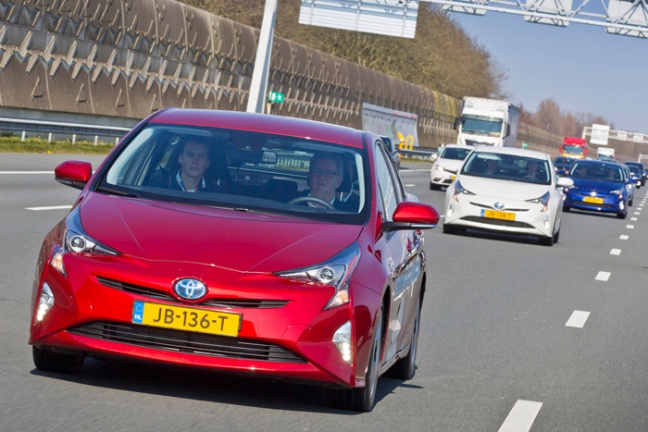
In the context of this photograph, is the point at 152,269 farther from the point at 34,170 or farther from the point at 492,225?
the point at 34,170

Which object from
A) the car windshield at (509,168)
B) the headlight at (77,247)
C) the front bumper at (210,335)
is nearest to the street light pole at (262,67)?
the car windshield at (509,168)

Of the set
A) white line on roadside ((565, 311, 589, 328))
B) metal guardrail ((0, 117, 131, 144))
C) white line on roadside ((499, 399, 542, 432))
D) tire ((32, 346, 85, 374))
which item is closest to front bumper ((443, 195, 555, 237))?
white line on roadside ((565, 311, 589, 328))

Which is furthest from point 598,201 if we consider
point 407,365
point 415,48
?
point 415,48

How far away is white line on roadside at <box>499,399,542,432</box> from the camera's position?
261 inches

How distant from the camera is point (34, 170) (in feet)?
82.2

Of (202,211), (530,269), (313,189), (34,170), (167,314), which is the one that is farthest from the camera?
(34,170)

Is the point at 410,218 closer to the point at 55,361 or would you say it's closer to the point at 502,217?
the point at 55,361

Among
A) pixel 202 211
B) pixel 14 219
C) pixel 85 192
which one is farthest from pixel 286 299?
pixel 14 219

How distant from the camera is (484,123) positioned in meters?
63.1

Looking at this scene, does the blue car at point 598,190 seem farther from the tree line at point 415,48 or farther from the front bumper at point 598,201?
the tree line at point 415,48

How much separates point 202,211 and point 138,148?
0.83 m

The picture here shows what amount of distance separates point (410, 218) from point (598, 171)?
97.9 feet

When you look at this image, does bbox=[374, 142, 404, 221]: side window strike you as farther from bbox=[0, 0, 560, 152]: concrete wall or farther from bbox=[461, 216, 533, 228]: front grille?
bbox=[0, 0, 560, 152]: concrete wall

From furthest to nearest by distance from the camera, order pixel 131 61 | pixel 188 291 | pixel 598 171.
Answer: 1. pixel 131 61
2. pixel 598 171
3. pixel 188 291
